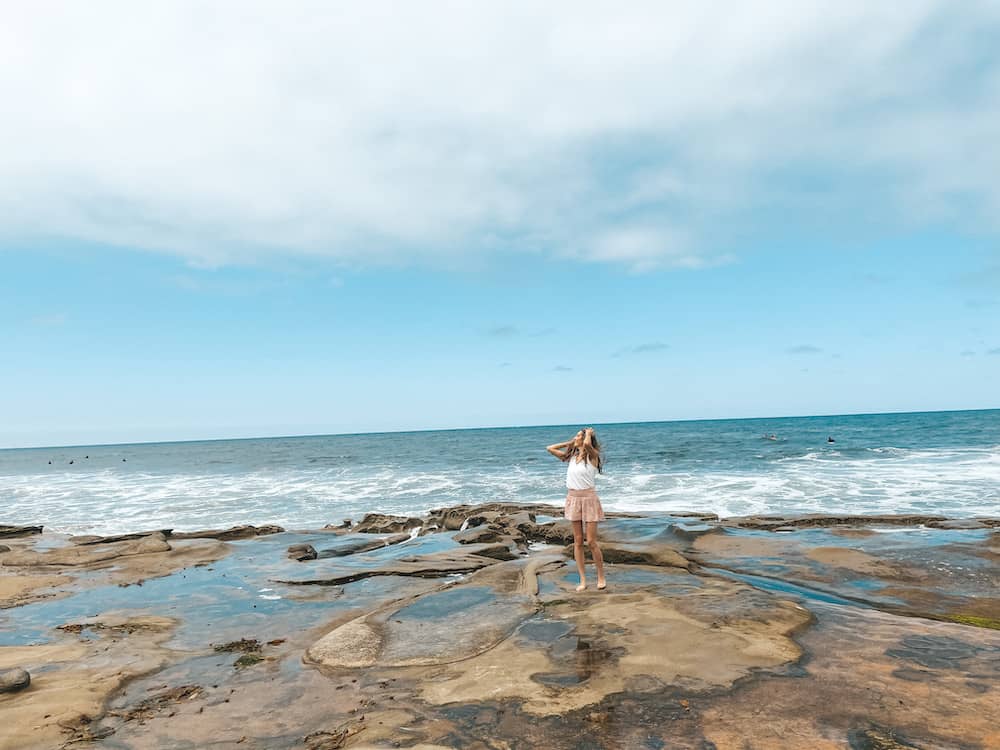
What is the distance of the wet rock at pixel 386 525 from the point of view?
56.1ft

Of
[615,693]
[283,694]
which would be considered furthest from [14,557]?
[615,693]

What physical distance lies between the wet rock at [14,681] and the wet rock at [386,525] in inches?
438

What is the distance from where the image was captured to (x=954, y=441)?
168 ft

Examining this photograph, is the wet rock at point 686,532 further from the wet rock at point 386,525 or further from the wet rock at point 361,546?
the wet rock at point 386,525

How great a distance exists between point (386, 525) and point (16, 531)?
12.4 m

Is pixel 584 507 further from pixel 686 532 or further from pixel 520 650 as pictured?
pixel 686 532

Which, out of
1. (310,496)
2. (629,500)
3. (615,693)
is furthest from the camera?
(310,496)

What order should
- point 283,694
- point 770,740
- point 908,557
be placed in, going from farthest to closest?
point 908,557 → point 283,694 → point 770,740

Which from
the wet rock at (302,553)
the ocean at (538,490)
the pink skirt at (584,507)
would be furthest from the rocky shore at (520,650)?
the ocean at (538,490)

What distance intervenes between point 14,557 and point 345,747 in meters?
14.0

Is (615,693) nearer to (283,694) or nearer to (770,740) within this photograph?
(770,740)

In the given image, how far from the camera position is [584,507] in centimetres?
836

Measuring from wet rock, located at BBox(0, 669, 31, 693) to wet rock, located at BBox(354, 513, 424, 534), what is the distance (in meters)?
11.1

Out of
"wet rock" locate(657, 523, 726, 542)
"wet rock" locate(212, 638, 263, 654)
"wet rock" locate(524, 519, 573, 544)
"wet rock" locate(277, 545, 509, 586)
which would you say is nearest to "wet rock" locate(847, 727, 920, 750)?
"wet rock" locate(212, 638, 263, 654)
